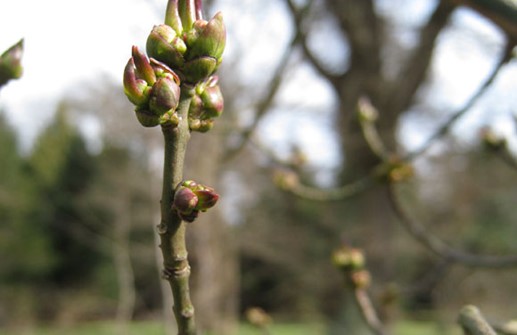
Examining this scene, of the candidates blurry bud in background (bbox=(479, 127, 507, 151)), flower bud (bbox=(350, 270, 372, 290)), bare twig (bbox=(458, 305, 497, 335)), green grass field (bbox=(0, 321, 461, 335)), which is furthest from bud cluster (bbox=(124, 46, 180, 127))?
green grass field (bbox=(0, 321, 461, 335))

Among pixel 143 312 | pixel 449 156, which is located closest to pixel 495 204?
pixel 449 156

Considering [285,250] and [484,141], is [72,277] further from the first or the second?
[484,141]

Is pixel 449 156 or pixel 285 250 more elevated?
pixel 449 156

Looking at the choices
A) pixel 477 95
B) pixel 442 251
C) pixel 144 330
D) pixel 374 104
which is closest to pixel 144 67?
pixel 477 95

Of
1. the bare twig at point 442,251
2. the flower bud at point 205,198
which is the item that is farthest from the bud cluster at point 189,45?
the bare twig at point 442,251

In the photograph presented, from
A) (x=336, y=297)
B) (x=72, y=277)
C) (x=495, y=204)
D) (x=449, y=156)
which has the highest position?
(x=449, y=156)

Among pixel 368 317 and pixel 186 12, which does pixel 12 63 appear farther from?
pixel 368 317

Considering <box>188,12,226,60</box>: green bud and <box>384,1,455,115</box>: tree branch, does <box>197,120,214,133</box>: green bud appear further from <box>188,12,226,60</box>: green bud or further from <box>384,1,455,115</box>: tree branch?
<box>384,1,455,115</box>: tree branch
